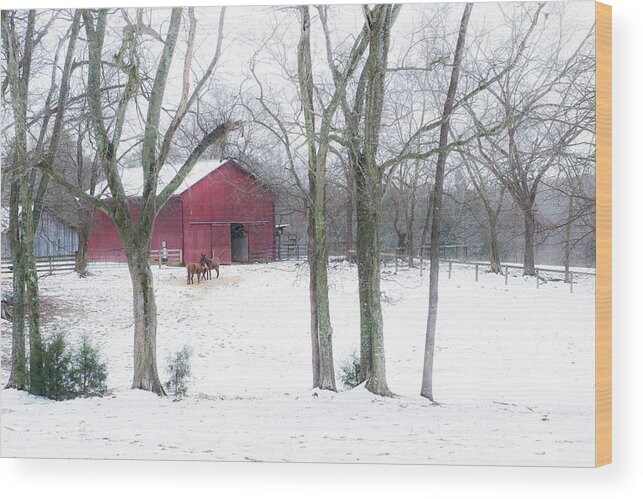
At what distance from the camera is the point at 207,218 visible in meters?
5.25

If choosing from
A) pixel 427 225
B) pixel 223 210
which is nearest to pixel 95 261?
pixel 223 210

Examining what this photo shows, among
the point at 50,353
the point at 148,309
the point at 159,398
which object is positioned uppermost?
the point at 148,309

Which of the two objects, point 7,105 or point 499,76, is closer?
point 499,76

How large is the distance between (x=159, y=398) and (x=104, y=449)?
51 cm

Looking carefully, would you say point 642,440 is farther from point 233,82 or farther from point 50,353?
point 50,353

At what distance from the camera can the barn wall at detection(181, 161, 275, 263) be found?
5.20m

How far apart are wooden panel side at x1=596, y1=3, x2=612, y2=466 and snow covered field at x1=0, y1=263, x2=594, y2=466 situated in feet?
0.22

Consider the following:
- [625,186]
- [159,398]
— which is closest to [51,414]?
[159,398]

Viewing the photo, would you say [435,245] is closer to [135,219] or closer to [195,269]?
[195,269]

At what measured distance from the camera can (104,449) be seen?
5004mm

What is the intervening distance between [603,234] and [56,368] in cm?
400

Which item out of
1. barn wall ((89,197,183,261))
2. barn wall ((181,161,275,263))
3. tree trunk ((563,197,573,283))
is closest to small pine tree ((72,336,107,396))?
barn wall ((89,197,183,261))

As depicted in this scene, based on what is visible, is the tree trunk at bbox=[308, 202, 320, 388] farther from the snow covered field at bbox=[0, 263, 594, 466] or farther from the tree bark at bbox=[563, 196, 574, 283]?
the tree bark at bbox=[563, 196, 574, 283]

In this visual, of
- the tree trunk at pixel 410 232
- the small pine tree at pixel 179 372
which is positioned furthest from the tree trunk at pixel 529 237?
the small pine tree at pixel 179 372
